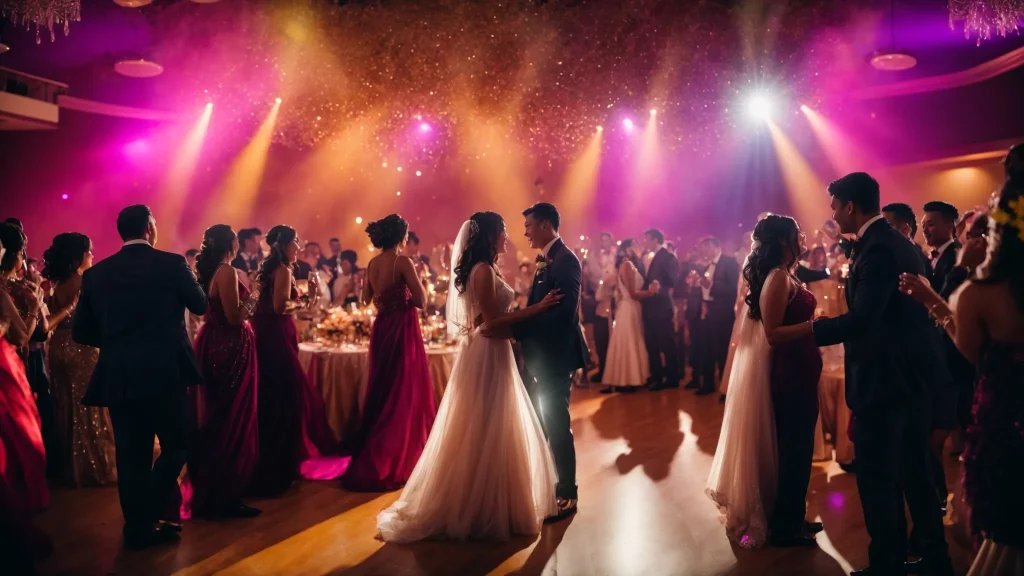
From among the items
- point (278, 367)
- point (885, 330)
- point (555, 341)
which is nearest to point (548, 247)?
point (555, 341)

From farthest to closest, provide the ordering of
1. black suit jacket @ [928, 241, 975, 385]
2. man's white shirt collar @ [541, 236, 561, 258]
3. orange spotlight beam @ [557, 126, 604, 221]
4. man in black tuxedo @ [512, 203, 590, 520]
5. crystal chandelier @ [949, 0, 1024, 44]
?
orange spotlight beam @ [557, 126, 604, 221] < crystal chandelier @ [949, 0, 1024, 44] < black suit jacket @ [928, 241, 975, 385] < man's white shirt collar @ [541, 236, 561, 258] < man in black tuxedo @ [512, 203, 590, 520]

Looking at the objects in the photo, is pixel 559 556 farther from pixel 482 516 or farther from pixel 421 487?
pixel 421 487

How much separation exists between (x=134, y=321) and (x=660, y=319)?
616cm

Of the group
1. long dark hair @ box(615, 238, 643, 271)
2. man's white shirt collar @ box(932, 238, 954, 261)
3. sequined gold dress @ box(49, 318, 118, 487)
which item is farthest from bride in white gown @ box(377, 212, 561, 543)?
long dark hair @ box(615, 238, 643, 271)

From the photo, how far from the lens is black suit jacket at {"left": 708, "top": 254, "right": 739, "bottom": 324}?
769cm

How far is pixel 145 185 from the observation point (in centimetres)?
1114

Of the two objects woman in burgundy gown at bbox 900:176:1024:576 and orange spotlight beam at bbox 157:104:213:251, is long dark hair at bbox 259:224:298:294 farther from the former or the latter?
orange spotlight beam at bbox 157:104:213:251

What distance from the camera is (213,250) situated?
157 inches

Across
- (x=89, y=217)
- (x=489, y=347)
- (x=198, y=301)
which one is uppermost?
(x=89, y=217)

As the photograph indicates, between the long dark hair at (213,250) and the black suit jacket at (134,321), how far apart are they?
0.62 meters

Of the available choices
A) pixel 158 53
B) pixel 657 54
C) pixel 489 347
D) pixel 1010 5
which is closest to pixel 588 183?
pixel 657 54

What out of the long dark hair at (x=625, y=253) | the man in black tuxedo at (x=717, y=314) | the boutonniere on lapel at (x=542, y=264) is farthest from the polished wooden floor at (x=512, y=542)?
the long dark hair at (x=625, y=253)

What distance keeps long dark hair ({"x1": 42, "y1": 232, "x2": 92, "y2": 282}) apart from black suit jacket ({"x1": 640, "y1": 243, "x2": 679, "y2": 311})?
5860mm

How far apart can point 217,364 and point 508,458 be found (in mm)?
1876
